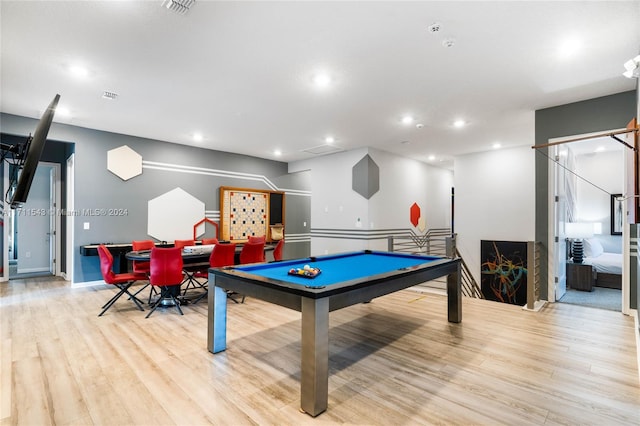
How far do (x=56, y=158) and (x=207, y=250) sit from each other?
450 cm

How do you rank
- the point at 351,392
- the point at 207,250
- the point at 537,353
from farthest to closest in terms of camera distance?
the point at 207,250 < the point at 537,353 < the point at 351,392

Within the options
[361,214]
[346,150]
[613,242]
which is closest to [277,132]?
[346,150]

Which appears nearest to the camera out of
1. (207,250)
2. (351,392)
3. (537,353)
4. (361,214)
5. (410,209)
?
(351,392)

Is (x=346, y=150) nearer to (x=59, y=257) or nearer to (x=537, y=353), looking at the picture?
(x=537, y=353)

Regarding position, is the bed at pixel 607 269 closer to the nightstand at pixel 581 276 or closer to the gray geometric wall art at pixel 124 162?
the nightstand at pixel 581 276

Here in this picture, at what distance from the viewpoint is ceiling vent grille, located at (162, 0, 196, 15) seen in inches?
90.6

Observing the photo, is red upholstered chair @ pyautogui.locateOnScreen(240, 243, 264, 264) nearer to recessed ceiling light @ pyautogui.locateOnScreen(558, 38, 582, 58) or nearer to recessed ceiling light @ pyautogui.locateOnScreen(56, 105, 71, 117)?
recessed ceiling light @ pyautogui.locateOnScreen(56, 105, 71, 117)

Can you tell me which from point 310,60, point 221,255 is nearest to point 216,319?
point 221,255

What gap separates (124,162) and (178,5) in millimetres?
4623

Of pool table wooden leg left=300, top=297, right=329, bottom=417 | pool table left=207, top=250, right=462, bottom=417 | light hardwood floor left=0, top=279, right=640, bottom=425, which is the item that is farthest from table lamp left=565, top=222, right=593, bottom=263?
pool table wooden leg left=300, top=297, right=329, bottom=417

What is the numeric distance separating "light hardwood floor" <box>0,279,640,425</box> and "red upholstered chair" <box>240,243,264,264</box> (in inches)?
35.9

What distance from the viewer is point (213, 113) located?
15.7 ft

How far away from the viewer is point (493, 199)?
23.5 feet

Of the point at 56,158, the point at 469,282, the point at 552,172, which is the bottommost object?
the point at 469,282
